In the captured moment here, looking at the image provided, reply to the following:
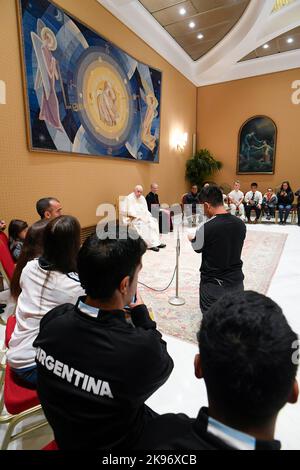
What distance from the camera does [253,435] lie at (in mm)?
495

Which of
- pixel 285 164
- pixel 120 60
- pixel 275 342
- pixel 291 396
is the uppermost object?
pixel 120 60

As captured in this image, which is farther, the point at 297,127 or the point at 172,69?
the point at 297,127

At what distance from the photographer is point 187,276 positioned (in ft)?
12.3

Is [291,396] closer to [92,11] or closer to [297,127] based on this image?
[92,11]

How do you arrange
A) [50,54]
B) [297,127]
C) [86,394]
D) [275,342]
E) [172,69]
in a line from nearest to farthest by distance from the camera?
1. [275,342]
2. [86,394]
3. [50,54]
4. [172,69]
5. [297,127]

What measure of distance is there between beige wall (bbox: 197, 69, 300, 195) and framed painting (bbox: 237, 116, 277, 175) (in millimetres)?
150

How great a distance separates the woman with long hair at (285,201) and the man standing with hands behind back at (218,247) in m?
6.19

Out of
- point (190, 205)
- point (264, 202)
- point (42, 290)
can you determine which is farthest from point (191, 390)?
point (264, 202)

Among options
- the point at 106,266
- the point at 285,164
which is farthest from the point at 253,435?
the point at 285,164

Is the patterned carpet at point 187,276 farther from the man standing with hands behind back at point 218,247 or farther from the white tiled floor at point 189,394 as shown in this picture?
the man standing with hands behind back at point 218,247

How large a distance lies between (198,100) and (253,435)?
34.4 feet

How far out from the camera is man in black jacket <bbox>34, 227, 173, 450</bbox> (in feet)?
2.24

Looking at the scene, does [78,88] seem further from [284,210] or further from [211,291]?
[284,210]

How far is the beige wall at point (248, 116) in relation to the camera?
812 centimetres
